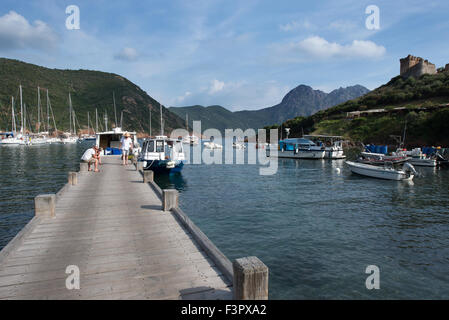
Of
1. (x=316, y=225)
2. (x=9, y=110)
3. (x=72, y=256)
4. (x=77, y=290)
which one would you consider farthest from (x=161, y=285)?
(x=9, y=110)

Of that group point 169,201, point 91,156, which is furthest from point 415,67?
point 169,201

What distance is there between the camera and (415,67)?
132 m

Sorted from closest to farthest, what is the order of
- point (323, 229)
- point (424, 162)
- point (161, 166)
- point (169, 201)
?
1. point (169, 201)
2. point (323, 229)
3. point (161, 166)
4. point (424, 162)

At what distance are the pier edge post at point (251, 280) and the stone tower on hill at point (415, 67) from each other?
153 meters

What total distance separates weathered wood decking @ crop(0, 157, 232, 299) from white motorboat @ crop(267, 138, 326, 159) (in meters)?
48.9

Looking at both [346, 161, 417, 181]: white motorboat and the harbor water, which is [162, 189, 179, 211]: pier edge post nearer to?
the harbor water

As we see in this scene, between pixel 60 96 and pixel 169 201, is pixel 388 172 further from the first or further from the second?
pixel 60 96

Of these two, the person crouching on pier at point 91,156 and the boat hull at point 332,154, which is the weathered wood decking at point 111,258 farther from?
the boat hull at point 332,154

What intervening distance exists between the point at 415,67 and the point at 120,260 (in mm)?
159900

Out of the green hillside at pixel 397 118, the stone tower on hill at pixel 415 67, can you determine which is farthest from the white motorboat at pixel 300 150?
the stone tower on hill at pixel 415 67

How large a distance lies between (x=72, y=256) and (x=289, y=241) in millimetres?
8423

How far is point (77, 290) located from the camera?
18.2 ft

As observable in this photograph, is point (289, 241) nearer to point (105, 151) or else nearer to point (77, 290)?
point (77, 290)

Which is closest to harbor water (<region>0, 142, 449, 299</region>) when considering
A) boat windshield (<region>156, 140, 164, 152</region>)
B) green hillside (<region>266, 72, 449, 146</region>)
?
boat windshield (<region>156, 140, 164, 152</region>)
